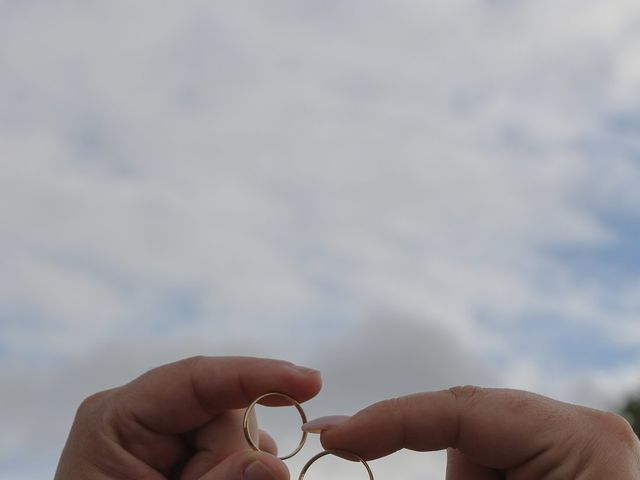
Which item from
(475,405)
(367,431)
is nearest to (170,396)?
(367,431)

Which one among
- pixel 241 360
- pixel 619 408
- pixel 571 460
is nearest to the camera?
pixel 571 460

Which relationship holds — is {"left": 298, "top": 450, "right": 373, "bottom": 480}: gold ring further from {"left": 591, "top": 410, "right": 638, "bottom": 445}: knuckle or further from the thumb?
{"left": 591, "top": 410, "right": 638, "bottom": 445}: knuckle

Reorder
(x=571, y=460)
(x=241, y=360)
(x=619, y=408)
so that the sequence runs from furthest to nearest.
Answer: (x=619, y=408) < (x=241, y=360) < (x=571, y=460)

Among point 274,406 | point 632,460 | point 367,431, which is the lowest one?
point 632,460

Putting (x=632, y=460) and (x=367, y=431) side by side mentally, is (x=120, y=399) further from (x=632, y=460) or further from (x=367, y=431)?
(x=632, y=460)

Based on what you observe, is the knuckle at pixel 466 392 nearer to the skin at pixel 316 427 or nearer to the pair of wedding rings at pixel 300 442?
the skin at pixel 316 427

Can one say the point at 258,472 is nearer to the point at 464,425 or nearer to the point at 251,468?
the point at 251,468

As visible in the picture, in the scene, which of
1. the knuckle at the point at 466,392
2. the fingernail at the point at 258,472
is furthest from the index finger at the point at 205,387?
the knuckle at the point at 466,392

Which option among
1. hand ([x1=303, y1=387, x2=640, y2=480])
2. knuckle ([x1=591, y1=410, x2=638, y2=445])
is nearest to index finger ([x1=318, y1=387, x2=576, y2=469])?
hand ([x1=303, y1=387, x2=640, y2=480])
